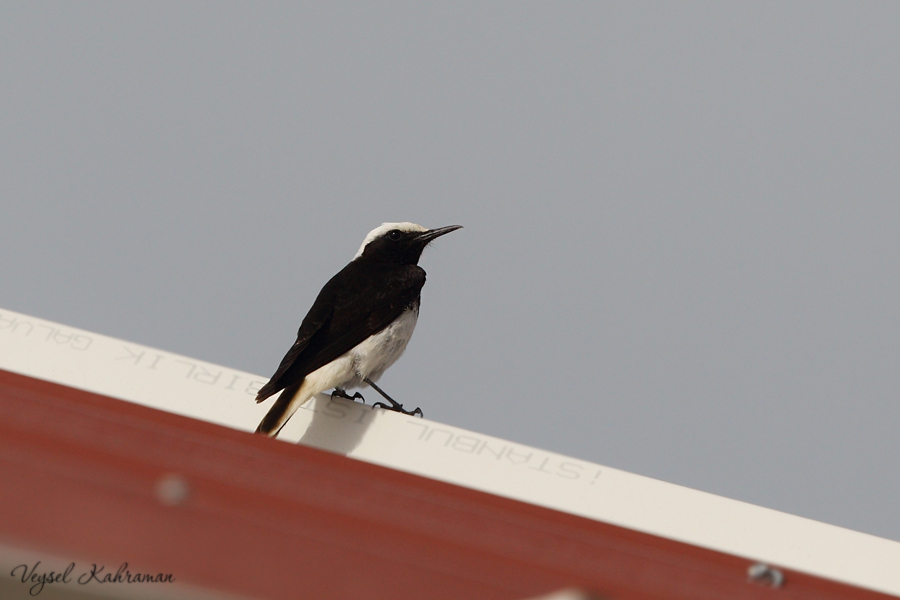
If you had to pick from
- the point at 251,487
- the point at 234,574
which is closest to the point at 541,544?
the point at 251,487

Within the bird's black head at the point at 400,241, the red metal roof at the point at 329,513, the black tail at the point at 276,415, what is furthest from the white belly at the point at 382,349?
the red metal roof at the point at 329,513

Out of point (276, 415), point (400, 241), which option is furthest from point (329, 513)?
point (400, 241)

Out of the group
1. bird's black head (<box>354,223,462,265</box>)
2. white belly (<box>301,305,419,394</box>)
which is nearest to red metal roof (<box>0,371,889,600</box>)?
white belly (<box>301,305,419,394</box>)

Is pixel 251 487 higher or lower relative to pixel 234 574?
higher

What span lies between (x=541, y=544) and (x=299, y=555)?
727 mm

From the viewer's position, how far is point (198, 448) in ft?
8.23

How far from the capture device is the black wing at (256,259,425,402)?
14.7 feet

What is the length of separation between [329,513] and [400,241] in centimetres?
349

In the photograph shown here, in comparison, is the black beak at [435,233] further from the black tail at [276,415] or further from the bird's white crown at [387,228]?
the black tail at [276,415]

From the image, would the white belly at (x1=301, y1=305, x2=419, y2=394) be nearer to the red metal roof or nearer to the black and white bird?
the black and white bird

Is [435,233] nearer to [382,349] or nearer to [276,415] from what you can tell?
[382,349]

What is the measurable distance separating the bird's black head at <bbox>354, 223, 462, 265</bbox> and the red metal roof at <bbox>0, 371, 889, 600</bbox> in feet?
10.5

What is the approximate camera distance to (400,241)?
591 cm

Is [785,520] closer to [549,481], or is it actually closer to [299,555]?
[549,481]
